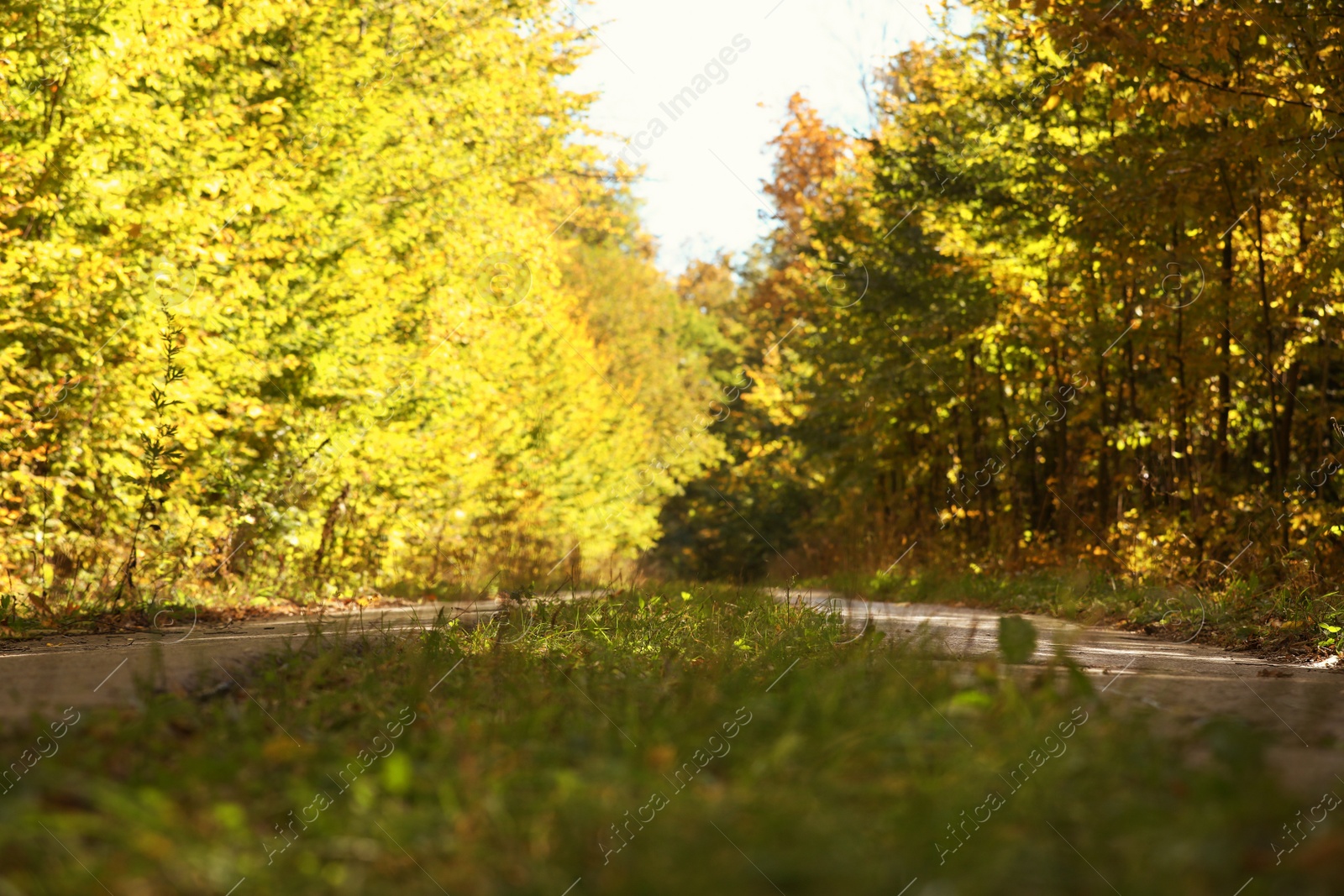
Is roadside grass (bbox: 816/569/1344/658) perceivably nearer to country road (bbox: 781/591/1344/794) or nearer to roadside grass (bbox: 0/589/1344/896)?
country road (bbox: 781/591/1344/794)

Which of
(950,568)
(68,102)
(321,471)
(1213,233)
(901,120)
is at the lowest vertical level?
(950,568)

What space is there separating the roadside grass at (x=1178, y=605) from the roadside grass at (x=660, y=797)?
245cm

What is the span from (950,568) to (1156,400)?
225 inches

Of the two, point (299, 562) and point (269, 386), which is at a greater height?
point (269, 386)

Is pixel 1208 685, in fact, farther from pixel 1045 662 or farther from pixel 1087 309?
pixel 1087 309

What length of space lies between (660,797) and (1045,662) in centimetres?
421

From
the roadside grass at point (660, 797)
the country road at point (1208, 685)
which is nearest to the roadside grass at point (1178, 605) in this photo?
the country road at point (1208, 685)

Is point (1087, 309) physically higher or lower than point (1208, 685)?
higher

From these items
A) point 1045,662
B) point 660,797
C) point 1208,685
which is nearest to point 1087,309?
point 1045,662

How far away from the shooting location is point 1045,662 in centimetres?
668

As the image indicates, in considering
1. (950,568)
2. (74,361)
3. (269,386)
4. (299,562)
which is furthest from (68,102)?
(950,568)

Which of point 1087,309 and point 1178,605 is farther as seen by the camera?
point 1087,309

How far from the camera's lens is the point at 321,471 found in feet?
47.1

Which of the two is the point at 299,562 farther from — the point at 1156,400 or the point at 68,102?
the point at 1156,400
